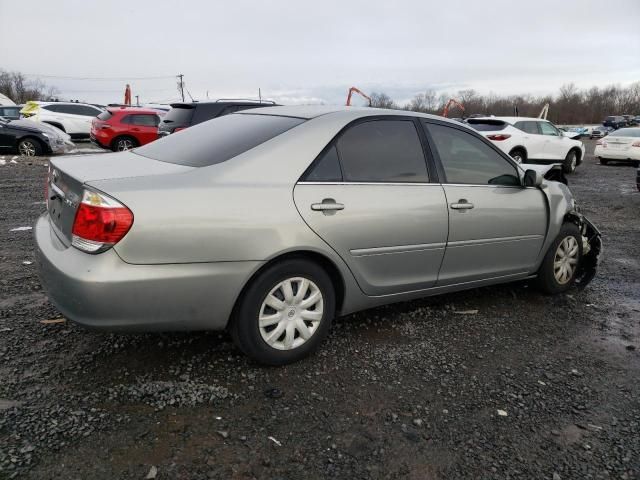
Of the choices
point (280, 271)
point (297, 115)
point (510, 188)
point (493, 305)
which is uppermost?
point (297, 115)

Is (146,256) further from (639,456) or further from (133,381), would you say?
(639,456)

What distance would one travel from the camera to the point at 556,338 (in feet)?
12.2

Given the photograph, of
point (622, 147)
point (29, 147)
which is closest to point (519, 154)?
point (622, 147)

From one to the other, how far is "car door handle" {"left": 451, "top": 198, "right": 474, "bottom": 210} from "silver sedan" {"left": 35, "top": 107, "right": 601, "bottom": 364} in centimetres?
1

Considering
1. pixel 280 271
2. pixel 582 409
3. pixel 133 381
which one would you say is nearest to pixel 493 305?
pixel 582 409

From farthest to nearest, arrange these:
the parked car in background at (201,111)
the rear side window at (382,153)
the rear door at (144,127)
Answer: the rear door at (144,127) < the parked car in background at (201,111) < the rear side window at (382,153)

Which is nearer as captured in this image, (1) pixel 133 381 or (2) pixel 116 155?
(1) pixel 133 381

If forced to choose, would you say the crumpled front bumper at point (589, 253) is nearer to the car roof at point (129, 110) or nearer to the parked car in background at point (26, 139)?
the parked car in background at point (26, 139)

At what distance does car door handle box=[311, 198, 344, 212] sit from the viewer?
9.78ft

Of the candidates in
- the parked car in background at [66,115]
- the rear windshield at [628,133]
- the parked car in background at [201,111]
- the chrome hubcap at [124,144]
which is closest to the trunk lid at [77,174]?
the parked car in background at [201,111]

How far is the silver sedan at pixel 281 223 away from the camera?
8.35 ft

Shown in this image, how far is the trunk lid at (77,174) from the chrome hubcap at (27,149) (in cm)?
1197

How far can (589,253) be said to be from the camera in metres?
4.89

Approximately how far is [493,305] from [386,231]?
1600 millimetres
